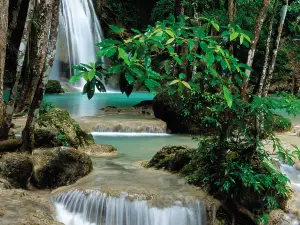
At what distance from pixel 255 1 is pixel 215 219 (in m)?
13.3

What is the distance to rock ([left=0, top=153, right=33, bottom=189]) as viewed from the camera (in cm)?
507

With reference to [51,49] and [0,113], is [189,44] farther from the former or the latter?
[51,49]

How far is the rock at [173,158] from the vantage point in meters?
6.36

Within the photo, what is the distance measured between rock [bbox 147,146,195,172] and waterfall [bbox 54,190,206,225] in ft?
4.56

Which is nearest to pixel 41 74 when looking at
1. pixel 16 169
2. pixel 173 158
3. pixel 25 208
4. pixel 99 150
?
pixel 16 169

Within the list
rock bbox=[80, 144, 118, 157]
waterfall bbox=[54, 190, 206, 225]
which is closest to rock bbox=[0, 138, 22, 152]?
waterfall bbox=[54, 190, 206, 225]

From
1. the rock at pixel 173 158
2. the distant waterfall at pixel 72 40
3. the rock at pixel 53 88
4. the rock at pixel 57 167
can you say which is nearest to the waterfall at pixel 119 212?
the rock at pixel 57 167

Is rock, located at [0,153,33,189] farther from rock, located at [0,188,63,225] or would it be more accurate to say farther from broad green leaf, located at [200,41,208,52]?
broad green leaf, located at [200,41,208,52]

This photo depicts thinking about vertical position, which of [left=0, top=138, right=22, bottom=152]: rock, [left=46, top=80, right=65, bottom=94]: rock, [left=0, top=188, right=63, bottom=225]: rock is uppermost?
[left=0, top=138, right=22, bottom=152]: rock

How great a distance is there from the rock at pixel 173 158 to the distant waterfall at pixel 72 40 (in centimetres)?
2154

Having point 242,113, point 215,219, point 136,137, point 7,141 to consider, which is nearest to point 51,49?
point 7,141

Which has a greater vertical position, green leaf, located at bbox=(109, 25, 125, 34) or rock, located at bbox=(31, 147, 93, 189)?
green leaf, located at bbox=(109, 25, 125, 34)

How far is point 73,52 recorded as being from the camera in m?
28.0

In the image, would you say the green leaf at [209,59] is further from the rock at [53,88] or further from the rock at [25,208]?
the rock at [53,88]
